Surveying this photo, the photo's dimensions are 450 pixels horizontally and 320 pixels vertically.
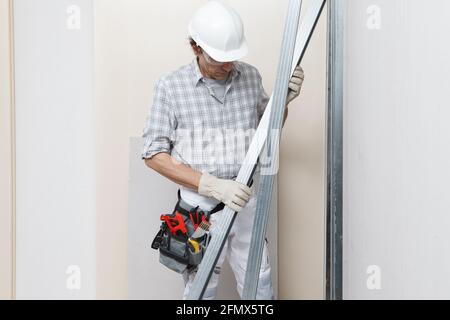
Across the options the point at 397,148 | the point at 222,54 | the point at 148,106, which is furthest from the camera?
the point at 148,106

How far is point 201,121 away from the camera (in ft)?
5.65

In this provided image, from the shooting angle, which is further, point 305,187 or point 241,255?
point 305,187

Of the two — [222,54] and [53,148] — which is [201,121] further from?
[53,148]

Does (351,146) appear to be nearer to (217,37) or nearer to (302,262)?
(217,37)

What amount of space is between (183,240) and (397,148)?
0.84m

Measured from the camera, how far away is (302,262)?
84.6 inches

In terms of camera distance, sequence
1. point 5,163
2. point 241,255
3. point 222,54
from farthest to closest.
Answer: point 241,255 → point 222,54 → point 5,163

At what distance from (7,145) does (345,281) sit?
1.12m

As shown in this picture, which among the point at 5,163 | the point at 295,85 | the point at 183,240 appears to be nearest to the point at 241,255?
the point at 183,240

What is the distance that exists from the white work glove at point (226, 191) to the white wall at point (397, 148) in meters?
0.33

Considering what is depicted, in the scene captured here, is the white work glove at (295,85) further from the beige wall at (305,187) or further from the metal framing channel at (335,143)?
the beige wall at (305,187)

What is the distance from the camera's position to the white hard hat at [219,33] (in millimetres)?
1627

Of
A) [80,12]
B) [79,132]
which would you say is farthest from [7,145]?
[80,12]

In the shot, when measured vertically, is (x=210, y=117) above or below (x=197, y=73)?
below
